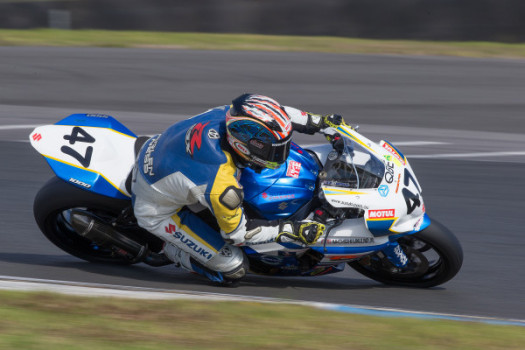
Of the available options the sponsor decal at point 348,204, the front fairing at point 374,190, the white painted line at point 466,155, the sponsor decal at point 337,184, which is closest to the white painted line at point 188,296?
the front fairing at point 374,190

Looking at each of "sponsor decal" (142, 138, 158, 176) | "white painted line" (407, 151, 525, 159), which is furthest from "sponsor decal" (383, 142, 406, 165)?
"white painted line" (407, 151, 525, 159)

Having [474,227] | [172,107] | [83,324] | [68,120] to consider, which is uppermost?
[68,120]

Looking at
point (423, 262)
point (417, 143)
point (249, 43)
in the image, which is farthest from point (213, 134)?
point (249, 43)

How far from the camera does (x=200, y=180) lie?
175 inches

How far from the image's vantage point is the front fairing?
4.52m

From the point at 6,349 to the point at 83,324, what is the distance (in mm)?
493

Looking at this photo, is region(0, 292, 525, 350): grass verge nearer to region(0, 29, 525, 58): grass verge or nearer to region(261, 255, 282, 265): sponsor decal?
region(261, 255, 282, 265): sponsor decal

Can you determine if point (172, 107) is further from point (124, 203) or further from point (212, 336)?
point (212, 336)

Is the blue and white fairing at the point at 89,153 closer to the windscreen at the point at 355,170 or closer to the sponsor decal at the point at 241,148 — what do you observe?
the sponsor decal at the point at 241,148

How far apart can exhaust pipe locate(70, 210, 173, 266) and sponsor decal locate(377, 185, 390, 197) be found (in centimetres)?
156

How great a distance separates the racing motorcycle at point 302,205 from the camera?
4.57 meters

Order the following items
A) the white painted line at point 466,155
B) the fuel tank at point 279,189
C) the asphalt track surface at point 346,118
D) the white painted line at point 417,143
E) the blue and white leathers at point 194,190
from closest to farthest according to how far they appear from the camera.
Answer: the blue and white leathers at point 194,190
the fuel tank at point 279,189
the asphalt track surface at point 346,118
the white painted line at point 466,155
the white painted line at point 417,143

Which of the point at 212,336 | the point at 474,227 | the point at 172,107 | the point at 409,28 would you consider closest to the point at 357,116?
the point at 172,107

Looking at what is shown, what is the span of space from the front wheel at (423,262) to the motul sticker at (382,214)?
231 millimetres
